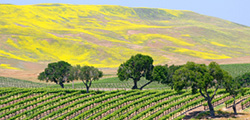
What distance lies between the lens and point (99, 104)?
74250 millimetres

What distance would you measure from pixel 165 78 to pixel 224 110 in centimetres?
3903

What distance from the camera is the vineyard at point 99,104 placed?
6431cm

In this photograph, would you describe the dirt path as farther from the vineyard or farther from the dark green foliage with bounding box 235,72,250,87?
the dark green foliage with bounding box 235,72,250,87

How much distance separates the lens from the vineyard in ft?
211

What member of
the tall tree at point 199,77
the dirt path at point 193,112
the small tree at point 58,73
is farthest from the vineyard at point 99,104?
the small tree at point 58,73

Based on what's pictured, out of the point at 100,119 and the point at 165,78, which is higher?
the point at 165,78

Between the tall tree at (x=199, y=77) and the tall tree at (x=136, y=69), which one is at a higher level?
the tall tree at (x=136, y=69)

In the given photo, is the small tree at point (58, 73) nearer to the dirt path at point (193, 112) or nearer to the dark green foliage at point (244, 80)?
the dark green foliage at point (244, 80)

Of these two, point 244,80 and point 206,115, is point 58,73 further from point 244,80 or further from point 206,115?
point 206,115

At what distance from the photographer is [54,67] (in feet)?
383

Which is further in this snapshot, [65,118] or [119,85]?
[119,85]

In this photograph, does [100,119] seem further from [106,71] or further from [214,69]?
[106,71]

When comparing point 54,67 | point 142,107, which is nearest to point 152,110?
point 142,107

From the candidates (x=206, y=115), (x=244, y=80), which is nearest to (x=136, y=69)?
(x=244, y=80)
